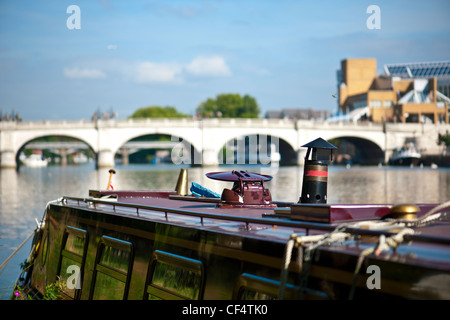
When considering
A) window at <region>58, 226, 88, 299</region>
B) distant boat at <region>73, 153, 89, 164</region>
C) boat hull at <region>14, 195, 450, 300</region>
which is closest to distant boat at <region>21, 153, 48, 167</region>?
distant boat at <region>73, 153, 89, 164</region>

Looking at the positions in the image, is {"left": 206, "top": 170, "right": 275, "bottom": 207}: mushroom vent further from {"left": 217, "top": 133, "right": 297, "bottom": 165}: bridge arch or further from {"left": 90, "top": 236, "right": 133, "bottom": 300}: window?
{"left": 217, "top": 133, "right": 297, "bottom": 165}: bridge arch

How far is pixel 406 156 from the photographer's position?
71750mm

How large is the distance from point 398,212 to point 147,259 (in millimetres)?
2055

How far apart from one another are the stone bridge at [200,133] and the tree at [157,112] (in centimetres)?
4834

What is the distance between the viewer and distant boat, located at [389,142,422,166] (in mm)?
71438

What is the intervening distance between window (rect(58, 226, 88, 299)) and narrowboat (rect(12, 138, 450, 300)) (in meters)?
0.02

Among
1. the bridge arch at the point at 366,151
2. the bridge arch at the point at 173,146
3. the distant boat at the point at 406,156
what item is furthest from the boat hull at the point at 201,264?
the bridge arch at the point at 366,151

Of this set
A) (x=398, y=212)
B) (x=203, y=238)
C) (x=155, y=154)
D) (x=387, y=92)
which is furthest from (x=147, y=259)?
(x=155, y=154)

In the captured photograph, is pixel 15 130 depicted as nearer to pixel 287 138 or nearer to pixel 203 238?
pixel 287 138

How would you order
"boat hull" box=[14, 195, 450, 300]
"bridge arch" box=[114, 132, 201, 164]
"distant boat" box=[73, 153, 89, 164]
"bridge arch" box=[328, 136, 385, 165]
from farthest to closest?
"distant boat" box=[73, 153, 89, 164], "bridge arch" box=[328, 136, 385, 165], "bridge arch" box=[114, 132, 201, 164], "boat hull" box=[14, 195, 450, 300]

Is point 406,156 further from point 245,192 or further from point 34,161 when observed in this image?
point 245,192

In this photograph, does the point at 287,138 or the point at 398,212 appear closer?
the point at 398,212

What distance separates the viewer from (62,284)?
6336mm

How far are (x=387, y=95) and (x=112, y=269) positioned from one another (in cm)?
9334
